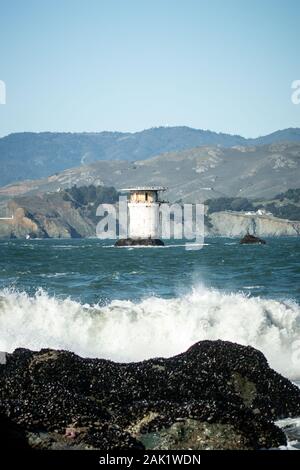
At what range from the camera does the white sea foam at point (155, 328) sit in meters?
25.3

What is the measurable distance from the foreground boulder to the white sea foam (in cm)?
607

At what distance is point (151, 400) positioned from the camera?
15.9 meters

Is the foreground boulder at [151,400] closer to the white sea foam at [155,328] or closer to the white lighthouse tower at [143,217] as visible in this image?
the white sea foam at [155,328]

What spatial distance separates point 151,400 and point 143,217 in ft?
362

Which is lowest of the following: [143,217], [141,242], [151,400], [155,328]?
[141,242]

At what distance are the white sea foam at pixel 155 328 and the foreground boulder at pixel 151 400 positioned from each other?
19.9ft

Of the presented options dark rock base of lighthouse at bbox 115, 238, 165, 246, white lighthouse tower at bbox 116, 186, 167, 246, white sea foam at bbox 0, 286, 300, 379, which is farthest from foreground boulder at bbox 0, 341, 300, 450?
white lighthouse tower at bbox 116, 186, 167, 246

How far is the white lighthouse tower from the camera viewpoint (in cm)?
12517

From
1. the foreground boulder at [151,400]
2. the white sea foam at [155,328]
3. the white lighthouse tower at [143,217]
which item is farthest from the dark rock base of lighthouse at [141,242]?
the foreground boulder at [151,400]

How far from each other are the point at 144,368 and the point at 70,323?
11549mm

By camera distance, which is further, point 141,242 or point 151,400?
point 141,242

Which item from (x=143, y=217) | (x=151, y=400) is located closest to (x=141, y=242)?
(x=143, y=217)

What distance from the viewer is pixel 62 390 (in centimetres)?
1550

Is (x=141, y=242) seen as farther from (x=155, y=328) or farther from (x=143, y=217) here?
(x=155, y=328)
